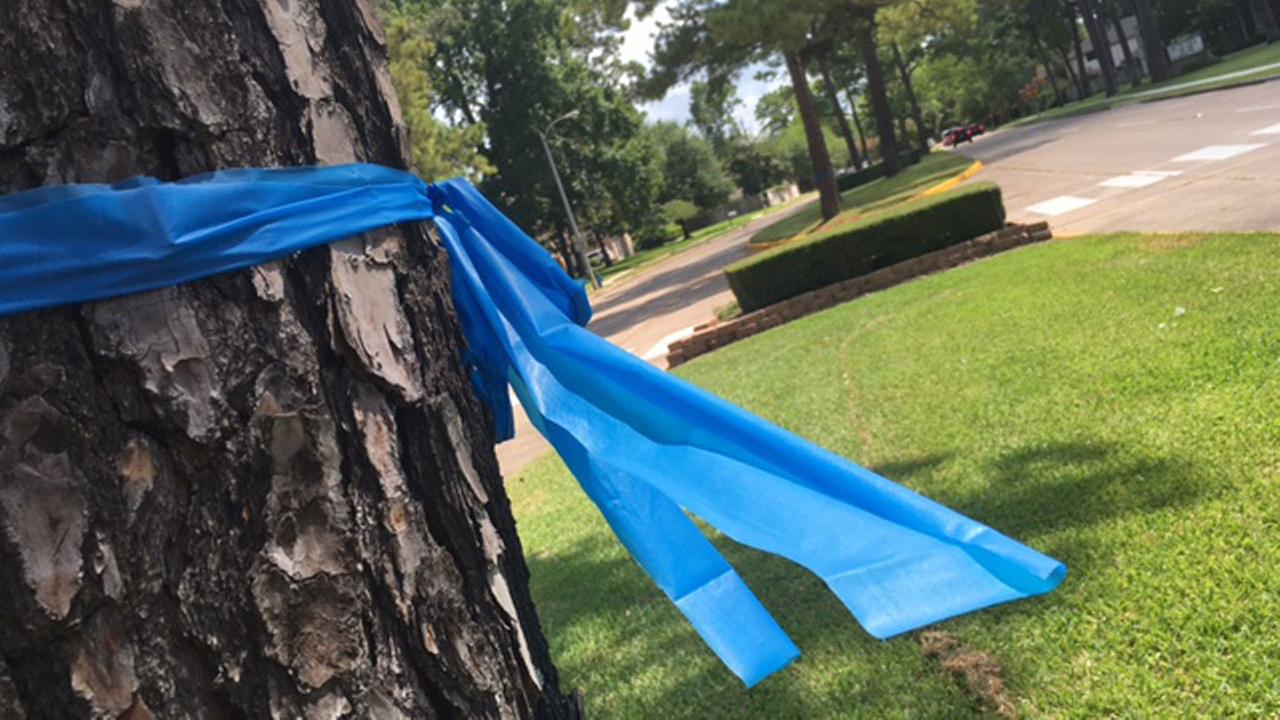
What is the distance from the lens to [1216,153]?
13812mm

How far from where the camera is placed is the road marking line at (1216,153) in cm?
1320

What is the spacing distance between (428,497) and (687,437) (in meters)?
0.52

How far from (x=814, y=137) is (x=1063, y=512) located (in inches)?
802

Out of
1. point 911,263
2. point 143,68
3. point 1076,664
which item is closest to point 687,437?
point 143,68

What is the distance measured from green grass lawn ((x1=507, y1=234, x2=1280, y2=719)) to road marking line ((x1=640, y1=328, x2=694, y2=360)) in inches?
229

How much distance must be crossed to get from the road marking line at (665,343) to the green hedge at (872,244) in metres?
1.36

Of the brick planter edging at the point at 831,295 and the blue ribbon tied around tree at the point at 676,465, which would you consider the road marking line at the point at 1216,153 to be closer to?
the brick planter edging at the point at 831,295

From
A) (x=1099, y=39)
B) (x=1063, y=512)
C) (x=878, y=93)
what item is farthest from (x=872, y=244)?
(x=1099, y=39)

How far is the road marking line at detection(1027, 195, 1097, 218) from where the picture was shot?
1390 cm

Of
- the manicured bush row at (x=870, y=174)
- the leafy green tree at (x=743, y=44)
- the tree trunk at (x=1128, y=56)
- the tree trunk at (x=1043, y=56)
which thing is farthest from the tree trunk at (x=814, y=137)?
the tree trunk at (x=1043, y=56)

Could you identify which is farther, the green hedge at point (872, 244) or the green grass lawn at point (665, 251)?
the green grass lawn at point (665, 251)

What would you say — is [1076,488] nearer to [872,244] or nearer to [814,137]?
[872,244]

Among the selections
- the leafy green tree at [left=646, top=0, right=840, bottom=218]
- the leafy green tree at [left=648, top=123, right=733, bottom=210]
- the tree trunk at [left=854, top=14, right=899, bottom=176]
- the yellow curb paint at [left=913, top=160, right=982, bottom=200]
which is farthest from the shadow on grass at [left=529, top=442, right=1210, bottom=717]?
the leafy green tree at [left=648, top=123, right=733, bottom=210]

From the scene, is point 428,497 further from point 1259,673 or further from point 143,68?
point 1259,673
